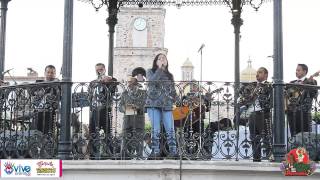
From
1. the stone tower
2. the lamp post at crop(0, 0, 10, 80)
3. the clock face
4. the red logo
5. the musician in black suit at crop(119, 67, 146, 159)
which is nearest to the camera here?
the red logo

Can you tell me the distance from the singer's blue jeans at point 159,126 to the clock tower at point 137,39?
238ft

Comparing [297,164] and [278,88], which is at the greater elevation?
[278,88]

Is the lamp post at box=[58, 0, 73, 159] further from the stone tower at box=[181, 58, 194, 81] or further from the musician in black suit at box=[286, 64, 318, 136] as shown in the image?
the stone tower at box=[181, 58, 194, 81]

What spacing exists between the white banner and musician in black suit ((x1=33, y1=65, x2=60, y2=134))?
2.07ft

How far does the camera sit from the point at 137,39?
87688 mm

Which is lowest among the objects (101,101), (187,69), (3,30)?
(101,101)

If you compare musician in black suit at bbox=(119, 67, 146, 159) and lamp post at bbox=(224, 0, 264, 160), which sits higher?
lamp post at bbox=(224, 0, 264, 160)

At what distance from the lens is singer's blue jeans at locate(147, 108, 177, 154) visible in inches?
343

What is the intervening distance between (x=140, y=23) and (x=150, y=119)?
7579 cm

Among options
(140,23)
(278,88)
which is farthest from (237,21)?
(140,23)

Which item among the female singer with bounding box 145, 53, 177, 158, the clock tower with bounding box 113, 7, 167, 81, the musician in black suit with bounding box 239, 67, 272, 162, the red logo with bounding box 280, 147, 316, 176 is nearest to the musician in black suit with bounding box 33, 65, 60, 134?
the female singer with bounding box 145, 53, 177, 158

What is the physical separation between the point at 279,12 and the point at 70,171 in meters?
3.93

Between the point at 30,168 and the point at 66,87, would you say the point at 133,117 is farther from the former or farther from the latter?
the point at 30,168

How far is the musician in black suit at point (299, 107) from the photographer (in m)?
8.94
